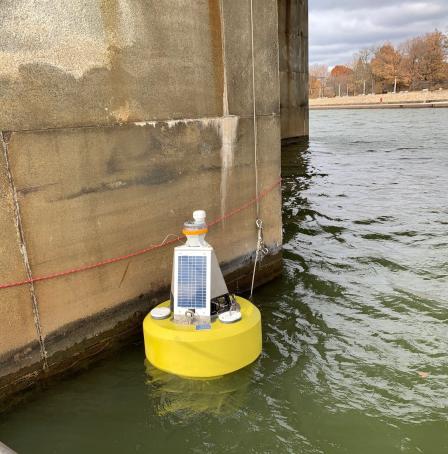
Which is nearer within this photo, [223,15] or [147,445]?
[147,445]

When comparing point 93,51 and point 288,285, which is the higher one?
point 93,51

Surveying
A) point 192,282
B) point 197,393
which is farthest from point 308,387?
point 192,282

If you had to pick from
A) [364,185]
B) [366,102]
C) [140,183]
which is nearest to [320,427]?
[140,183]

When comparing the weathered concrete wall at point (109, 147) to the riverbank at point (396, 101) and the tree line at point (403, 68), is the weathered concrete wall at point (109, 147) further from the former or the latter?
the tree line at point (403, 68)

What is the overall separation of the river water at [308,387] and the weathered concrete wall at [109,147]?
576 mm

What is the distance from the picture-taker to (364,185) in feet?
50.3

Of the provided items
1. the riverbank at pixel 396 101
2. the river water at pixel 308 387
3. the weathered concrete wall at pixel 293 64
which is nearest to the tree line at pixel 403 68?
the riverbank at pixel 396 101

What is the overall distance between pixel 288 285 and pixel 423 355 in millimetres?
2431

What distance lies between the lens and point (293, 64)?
26.8 metres

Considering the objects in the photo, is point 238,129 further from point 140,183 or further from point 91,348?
point 91,348

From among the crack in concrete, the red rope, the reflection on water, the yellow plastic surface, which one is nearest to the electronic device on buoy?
the yellow plastic surface

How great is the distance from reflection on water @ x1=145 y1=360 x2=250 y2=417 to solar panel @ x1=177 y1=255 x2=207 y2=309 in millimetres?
789

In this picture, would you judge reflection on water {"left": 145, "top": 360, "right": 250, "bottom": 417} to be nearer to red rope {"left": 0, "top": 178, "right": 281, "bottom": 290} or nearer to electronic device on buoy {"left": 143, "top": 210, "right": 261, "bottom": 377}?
electronic device on buoy {"left": 143, "top": 210, "right": 261, "bottom": 377}

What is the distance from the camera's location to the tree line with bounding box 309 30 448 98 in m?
98.9
